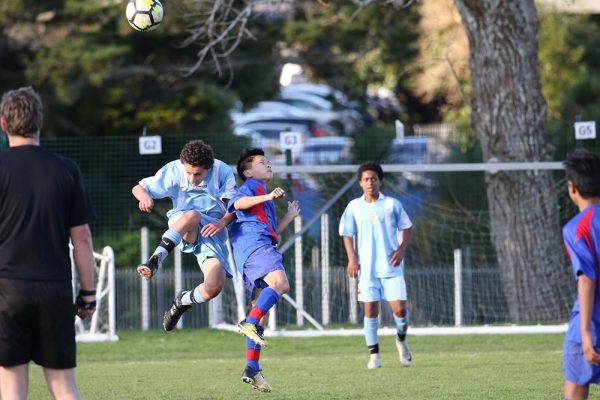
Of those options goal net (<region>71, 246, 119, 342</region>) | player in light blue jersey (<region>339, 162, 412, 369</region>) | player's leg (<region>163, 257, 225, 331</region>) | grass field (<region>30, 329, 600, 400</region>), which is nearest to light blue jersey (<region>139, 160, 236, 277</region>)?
player's leg (<region>163, 257, 225, 331</region>)

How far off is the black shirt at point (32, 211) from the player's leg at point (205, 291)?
407 centimetres

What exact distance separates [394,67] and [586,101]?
18.4ft

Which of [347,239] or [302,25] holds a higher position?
[302,25]

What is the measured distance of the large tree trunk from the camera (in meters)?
17.1

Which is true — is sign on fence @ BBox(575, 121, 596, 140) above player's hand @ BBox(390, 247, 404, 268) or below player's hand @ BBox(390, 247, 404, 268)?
above

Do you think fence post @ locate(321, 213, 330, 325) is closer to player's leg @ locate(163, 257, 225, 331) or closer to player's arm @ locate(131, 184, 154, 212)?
player's leg @ locate(163, 257, 225, 331)

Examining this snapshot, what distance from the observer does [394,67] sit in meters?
27.5

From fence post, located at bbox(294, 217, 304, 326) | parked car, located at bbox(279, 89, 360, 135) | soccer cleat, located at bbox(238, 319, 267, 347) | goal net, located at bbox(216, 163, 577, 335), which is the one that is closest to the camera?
soccer cleat, located at bbox(238, 319, 267, 347)

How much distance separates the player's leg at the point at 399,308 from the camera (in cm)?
1176

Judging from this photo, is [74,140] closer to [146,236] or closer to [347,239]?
[146,236]

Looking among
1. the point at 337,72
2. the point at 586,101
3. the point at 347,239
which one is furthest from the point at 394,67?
the point at 347,239

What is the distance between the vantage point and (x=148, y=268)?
9297 millimetres

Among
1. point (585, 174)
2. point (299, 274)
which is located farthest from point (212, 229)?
point (299, 274)

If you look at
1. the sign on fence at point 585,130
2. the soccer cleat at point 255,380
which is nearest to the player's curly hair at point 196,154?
the soccer cleat at point 255,380
